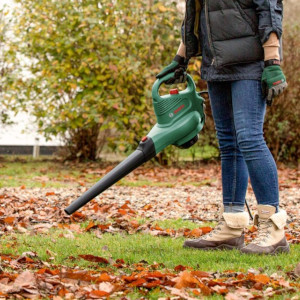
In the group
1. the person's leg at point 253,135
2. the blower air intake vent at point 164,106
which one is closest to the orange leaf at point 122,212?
the blower air intake vent at point 164,106

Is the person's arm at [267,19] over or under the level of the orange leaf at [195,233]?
over

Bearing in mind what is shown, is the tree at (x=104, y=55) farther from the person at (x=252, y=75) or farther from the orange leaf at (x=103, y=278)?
the orange leaf at (x=103, y=278)

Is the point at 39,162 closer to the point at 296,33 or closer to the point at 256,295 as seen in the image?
the point at 296,33

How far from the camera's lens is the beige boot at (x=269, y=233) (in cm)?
314

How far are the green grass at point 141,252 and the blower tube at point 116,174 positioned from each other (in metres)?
0.29

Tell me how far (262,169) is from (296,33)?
26.5ft

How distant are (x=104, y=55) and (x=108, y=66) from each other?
15.6 inches

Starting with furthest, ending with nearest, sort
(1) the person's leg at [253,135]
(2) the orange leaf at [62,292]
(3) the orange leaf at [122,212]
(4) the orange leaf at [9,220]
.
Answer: (3) the orange leaf at [122,212] < (4) the orange leaf at [9,220] < (1) the person's leg at [253,135] < (2) the orange leaf at [62,292]

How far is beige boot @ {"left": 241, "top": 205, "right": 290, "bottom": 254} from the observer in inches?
124

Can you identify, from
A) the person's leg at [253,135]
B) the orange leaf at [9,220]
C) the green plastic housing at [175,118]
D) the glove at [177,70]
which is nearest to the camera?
the person's leg at [253,135]

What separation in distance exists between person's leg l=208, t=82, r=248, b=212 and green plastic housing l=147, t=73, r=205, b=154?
0.41ft

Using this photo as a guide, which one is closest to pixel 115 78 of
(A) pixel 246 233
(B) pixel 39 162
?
(B) pixel 39 162

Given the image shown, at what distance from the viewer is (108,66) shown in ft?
30.7

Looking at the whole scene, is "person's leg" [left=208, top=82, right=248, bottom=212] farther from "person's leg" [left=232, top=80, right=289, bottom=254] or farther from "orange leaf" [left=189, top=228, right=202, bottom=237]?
"orange leaf" [left=189, top=228, right=202, bottom=237]
